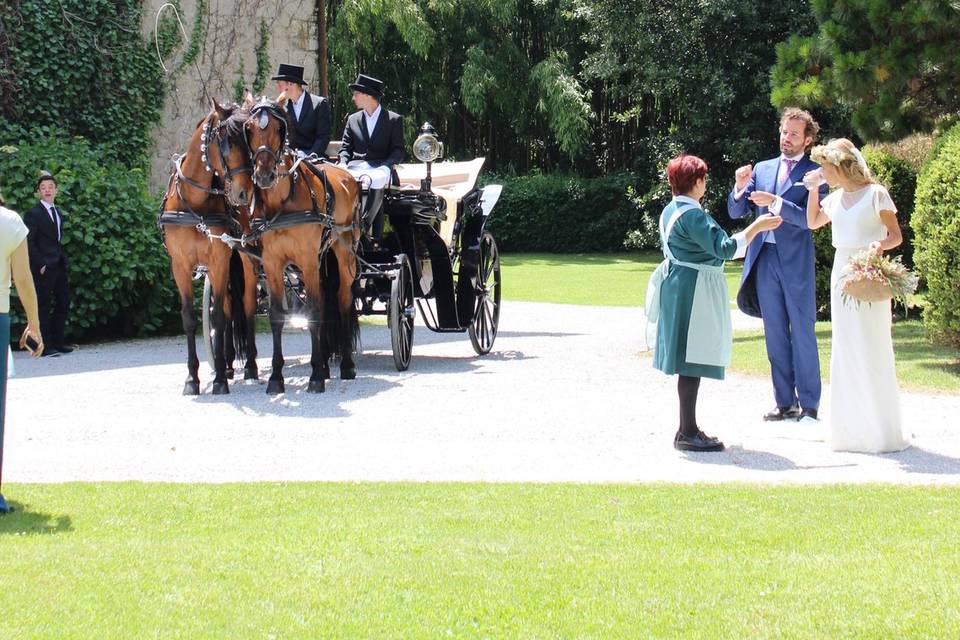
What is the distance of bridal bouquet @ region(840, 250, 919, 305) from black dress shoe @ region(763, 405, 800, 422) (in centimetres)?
146

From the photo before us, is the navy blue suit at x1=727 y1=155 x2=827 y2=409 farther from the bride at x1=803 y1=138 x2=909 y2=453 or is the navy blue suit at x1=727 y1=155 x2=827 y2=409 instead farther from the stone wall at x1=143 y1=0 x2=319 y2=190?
the stone wall at x1=143 y1=0 x2=319 y2=190

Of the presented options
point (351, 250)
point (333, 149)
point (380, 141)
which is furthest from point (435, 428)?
point (333, 149)

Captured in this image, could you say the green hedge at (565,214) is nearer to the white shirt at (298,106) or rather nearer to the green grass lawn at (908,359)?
the green grass lawn at (908,359)

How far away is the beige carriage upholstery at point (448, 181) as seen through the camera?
12883 millimetres

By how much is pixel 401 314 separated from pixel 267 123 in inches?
108

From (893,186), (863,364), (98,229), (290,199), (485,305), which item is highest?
(893,186)

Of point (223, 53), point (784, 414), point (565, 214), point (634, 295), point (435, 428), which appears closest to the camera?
point (435, 428)

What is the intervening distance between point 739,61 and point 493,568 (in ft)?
90.9

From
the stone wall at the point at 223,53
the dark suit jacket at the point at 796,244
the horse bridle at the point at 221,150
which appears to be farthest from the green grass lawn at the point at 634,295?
the stone wall at the point at 223,53

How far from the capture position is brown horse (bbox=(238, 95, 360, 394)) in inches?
392

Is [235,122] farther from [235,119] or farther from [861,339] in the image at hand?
[861,339]

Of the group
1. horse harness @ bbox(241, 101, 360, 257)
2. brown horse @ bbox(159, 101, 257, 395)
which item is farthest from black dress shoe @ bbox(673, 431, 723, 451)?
brown horse @ bbox(159, 101, 257, 395)

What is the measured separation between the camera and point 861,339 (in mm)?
8000

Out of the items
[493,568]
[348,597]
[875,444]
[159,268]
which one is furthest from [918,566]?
[159,268]
